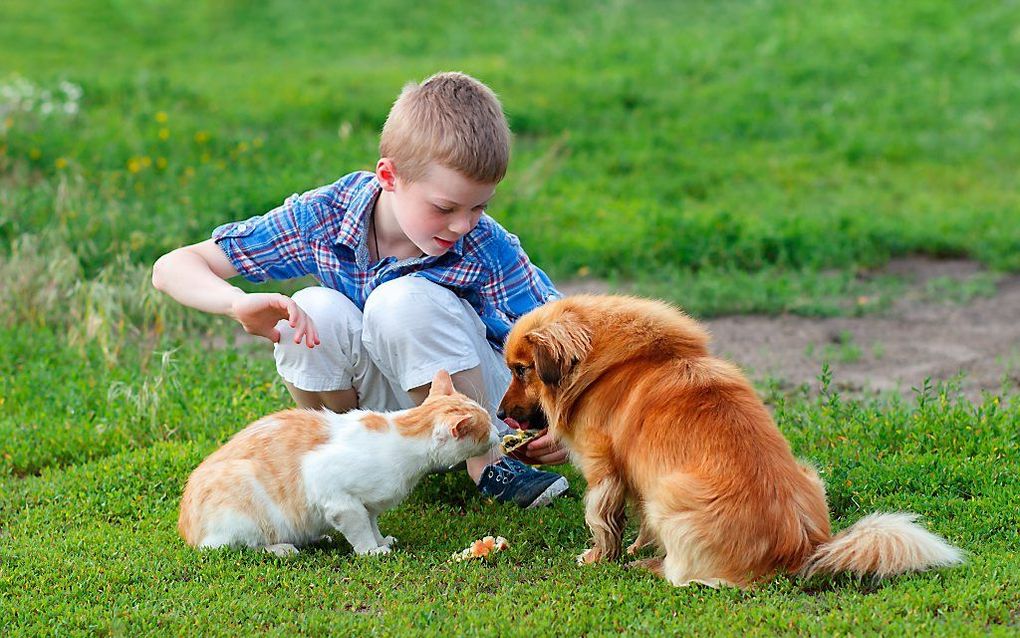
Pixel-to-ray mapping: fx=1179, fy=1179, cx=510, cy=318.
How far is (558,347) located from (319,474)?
980 millimetres

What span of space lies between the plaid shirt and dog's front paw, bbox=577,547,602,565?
109 centimetres

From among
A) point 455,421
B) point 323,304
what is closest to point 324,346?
point 323,304

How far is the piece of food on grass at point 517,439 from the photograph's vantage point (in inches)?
189

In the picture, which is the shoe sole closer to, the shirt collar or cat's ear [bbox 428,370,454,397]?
cat's ear [bbox 428,370,454,397]

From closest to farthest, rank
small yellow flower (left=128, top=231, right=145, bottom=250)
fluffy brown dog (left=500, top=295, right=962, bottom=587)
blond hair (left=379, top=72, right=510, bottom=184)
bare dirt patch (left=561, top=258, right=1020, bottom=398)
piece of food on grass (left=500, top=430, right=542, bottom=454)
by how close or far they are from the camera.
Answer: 1. fluffy brown dog (left=500, top=295, right=962, bottom=587)
2. blond hair (left=379, top=72, right=510, bottom=184)
3. piece of food on grass (left=500, top=430, right=542, bottom=454)
4. bare dirt patch (left=561, top=258, right=1020, bottom=398)
5. small yellow flower (left=128, top=231, right=145, bottom=250)

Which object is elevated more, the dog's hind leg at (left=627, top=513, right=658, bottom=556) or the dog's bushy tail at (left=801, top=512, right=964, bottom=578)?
the dog's bushy tail at (left=801, top=512, right=964, bottom=578)

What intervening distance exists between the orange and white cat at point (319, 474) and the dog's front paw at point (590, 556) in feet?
1.89

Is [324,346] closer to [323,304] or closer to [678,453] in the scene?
[323,304]

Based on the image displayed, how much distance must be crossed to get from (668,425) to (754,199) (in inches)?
263

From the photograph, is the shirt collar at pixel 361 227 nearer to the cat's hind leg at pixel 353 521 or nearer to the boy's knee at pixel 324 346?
the boy's knee at pixel 324 346

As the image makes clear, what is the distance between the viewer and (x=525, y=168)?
1052 centimetres

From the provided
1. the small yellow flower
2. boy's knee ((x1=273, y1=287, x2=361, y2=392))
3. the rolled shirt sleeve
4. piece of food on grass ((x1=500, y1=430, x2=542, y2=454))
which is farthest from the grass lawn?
the rolled shirt sleeve

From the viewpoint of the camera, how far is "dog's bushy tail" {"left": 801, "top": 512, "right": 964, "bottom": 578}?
153 inches

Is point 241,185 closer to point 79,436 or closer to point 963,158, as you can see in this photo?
point 79,436
